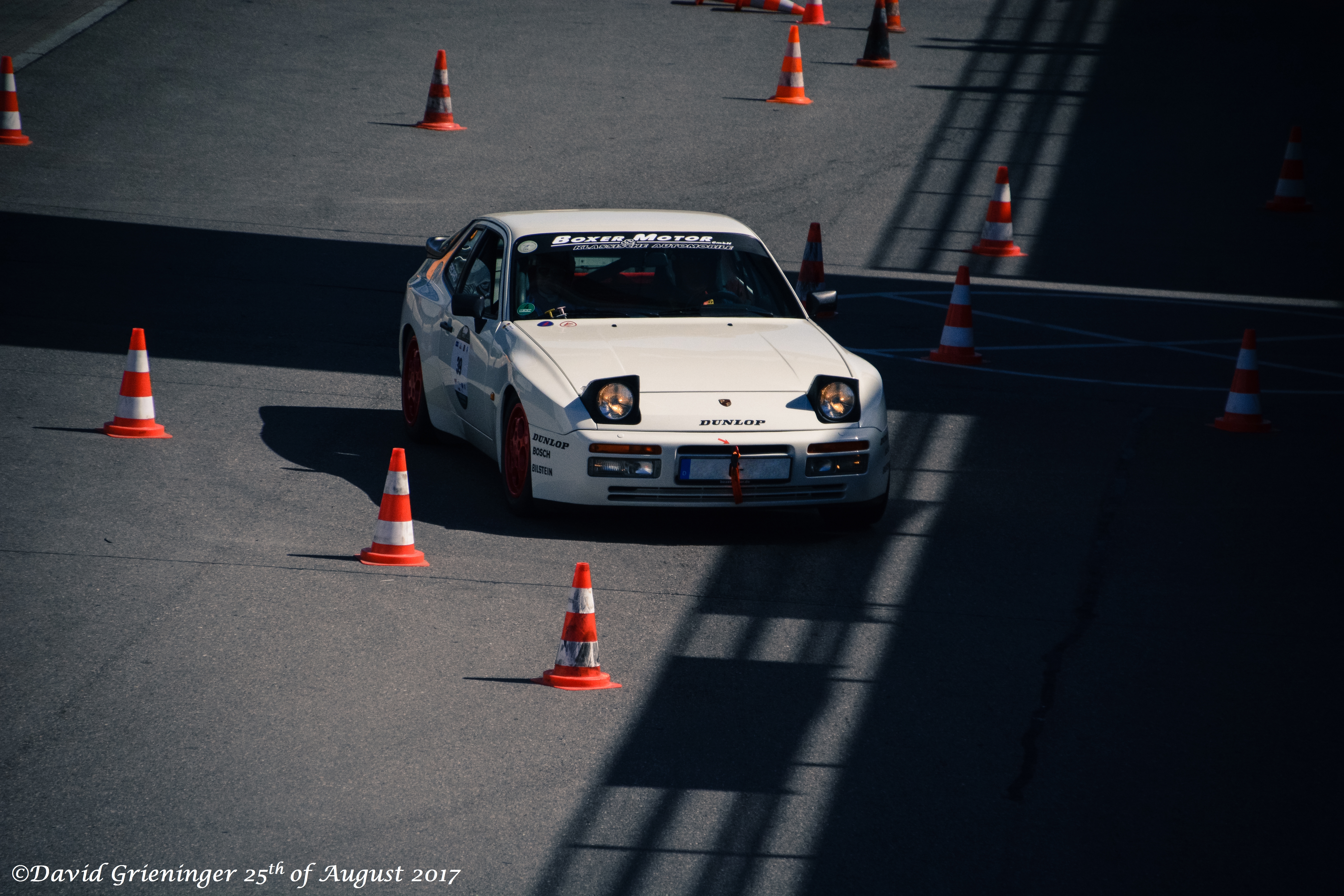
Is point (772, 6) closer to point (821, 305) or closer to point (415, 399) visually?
point (415, 399)

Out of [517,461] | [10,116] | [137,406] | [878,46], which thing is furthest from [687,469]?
[878,46]

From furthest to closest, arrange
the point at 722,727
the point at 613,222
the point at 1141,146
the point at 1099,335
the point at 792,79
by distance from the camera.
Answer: the point at 792,79 → the point at 1141,146 → the point at 1099,335 → the point at 613,222 → the point at 722,727

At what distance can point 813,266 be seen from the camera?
14766 millimetres

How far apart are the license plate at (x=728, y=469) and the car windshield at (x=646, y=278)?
1.46 metres

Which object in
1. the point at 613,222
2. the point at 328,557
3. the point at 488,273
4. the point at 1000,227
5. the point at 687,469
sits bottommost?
the point at 1000,227

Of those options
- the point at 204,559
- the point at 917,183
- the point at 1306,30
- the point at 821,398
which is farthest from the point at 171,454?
the point at 1306,30

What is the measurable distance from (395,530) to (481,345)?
1710 millimetres

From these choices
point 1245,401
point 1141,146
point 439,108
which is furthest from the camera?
point 1141,146

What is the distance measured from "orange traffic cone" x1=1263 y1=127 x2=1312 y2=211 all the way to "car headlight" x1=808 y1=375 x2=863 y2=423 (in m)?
12.1

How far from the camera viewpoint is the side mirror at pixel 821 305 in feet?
31.4

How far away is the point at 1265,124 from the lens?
22031 millimetres

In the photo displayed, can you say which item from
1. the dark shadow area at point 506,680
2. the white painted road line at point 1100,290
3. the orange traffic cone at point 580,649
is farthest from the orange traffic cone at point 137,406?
the white painted road line at point 1100,290

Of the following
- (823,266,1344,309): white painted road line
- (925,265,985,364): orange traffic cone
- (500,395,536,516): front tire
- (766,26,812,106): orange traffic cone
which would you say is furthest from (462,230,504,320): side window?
(766,26,812,106): orange traffic cone

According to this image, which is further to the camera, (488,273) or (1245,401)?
(1245,401)
